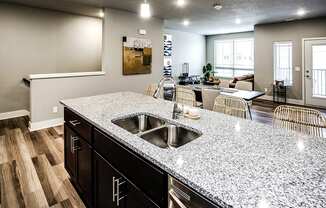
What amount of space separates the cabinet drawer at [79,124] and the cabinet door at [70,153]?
0.28 feet

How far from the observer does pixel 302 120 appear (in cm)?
170

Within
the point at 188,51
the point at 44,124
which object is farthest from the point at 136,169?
the point at 188,51

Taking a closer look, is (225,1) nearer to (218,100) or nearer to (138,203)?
(218,100)

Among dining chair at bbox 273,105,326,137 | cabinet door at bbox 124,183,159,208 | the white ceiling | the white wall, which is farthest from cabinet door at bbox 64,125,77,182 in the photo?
the white wall

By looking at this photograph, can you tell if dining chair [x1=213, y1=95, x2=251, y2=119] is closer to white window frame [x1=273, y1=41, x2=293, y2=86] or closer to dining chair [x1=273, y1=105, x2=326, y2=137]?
dining chair [x1=273, y1=105, x2=326, y2=137]

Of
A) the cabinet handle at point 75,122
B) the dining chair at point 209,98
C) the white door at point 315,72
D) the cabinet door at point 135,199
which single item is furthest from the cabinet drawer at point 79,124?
the white door at point 315,72

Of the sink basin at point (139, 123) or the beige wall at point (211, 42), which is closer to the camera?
the sink basin at point (139, 123)

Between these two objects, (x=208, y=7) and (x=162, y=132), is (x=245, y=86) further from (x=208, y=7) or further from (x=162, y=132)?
(x=162, y=132)

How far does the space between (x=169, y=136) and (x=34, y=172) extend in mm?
2104

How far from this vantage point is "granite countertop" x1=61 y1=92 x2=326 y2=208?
0.77m

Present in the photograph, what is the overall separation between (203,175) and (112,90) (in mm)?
4794

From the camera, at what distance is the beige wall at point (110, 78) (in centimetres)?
444

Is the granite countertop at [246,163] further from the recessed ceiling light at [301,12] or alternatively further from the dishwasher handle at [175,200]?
the recessed ceiling light at [301,12]

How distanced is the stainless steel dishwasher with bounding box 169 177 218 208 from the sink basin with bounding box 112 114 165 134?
0.98 m
